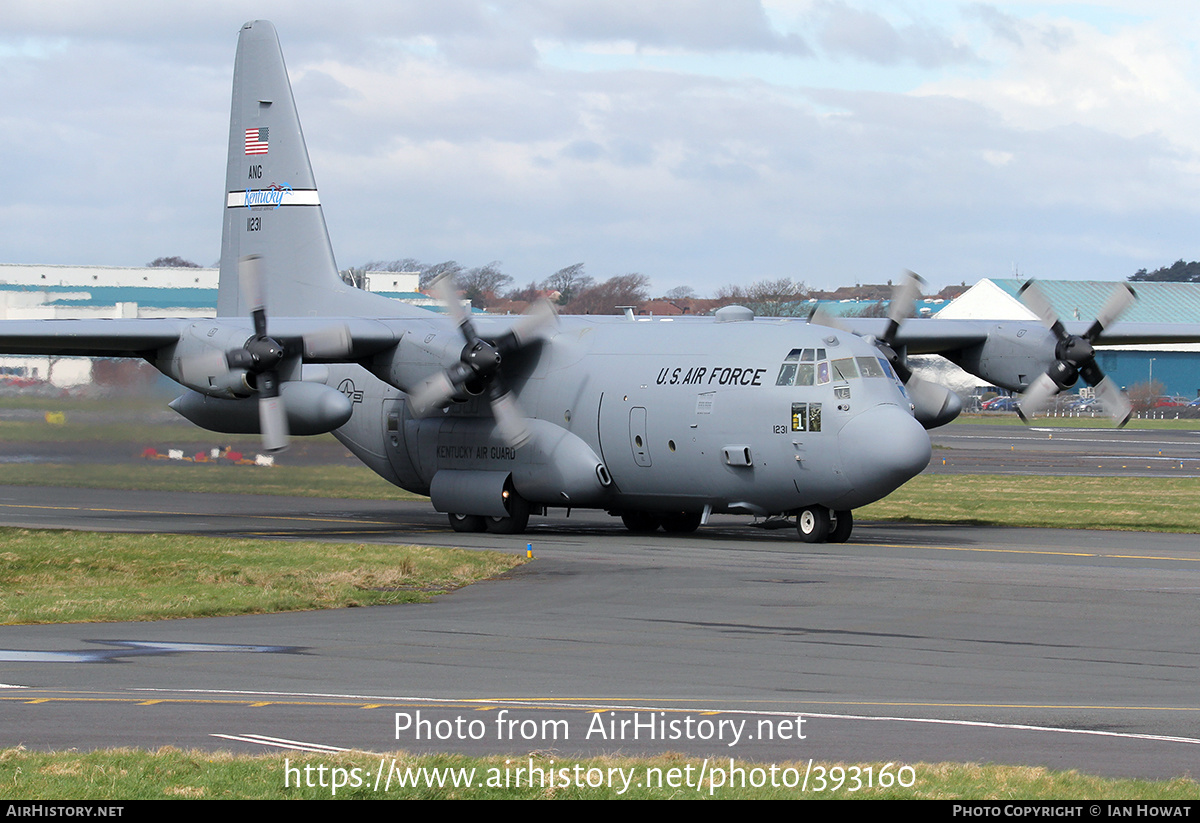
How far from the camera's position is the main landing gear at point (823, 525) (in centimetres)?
2656

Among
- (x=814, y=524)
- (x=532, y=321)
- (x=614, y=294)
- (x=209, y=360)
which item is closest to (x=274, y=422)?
(x=209, y=360)

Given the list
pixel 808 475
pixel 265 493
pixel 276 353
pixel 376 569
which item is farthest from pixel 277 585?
pixel 265 493

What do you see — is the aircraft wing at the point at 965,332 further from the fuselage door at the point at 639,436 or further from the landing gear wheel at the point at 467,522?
the landing gear wheel at the point at 467,522

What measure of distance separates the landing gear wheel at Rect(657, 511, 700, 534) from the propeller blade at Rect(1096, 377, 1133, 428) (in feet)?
27.9

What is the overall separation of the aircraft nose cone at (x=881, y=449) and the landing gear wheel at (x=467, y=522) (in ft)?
28.2

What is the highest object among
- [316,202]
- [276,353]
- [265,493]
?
[316,202]

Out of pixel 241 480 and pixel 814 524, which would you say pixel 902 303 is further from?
pixel 241 480

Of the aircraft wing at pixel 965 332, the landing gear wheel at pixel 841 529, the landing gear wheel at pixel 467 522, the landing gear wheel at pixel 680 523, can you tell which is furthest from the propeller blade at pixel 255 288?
the aircraft wing at pixel 965 332

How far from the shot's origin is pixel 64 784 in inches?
325

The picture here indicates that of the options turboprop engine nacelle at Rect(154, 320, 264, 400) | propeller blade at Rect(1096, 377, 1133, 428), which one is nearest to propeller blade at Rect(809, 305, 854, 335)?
propeller blade at Rect(1096, 377, 1133, 428)

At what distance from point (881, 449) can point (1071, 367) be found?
7.15 meters

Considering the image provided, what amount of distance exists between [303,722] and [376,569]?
11641mm

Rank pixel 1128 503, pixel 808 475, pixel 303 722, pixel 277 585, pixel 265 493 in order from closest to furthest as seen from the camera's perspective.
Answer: pixel 303 722
pixel 277 585
pixel 808 475
pixel 1128 503
pixel 265 493

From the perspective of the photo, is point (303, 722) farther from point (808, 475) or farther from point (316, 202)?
point (316, 202)
